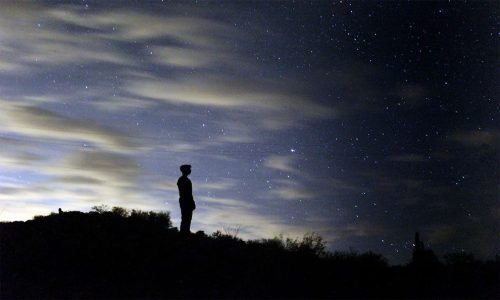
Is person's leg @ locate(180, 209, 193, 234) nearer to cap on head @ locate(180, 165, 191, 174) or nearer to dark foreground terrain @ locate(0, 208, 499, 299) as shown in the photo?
dark foreground terrain @ locate(0, 208, 499, 299)

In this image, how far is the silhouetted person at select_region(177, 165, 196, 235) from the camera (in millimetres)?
16234

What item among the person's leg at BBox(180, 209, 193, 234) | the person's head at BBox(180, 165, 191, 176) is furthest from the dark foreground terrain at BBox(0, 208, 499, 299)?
the person's head at BBox(180, 165, 191, 176)

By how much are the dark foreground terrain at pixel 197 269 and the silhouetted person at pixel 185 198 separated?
1.68 feet

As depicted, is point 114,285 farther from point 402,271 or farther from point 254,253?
point 402,271

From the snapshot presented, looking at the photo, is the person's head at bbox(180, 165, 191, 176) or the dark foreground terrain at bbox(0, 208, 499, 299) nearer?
the dark foreground terrain at bbox(0, 208, 499, 299)

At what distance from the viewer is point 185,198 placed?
16.2m

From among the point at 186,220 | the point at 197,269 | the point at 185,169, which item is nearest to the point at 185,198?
the point at 186,220

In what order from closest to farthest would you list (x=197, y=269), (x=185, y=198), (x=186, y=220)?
(x=197, y=269) → (x=185, y=198) → (x=186, y=220)

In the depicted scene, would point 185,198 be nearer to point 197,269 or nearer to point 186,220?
point 186,220

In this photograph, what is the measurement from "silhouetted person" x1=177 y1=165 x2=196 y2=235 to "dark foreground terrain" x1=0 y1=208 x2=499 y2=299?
20.1 inches

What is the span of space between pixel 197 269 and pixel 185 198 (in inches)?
124

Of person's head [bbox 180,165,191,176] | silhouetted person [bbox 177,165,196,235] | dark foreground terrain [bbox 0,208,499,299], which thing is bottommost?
dark foreground terrain [bbox 0,208,499,299]

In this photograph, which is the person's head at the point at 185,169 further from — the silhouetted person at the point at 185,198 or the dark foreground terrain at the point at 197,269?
the dark foreground terrain at the point at 197,269

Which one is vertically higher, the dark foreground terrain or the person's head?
the person's head
